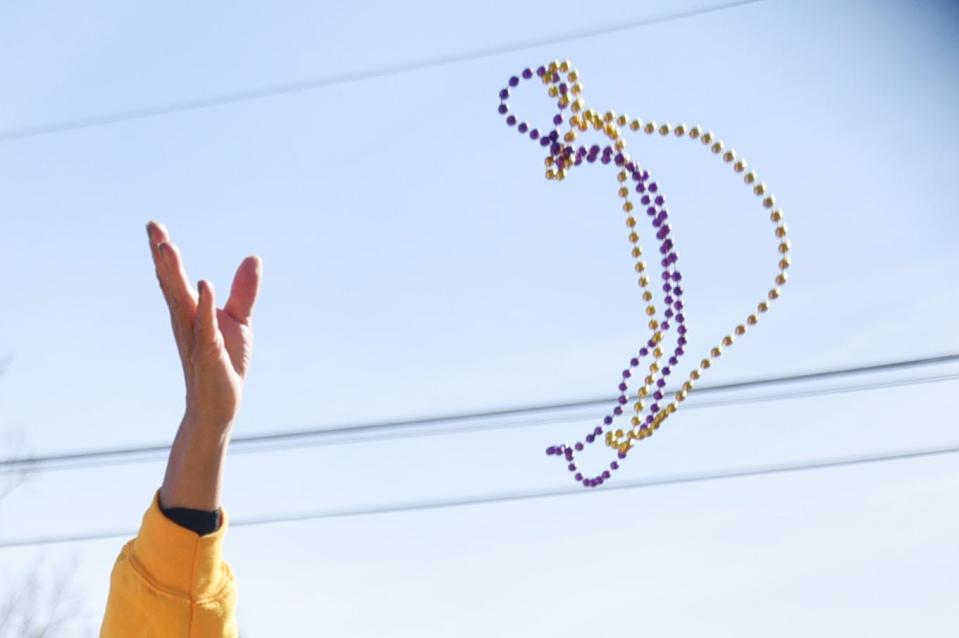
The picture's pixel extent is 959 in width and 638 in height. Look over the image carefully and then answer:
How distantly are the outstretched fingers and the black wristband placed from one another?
0.33 m

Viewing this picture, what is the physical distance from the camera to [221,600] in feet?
6.38

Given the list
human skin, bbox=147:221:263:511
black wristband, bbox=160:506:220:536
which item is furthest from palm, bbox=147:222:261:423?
black wristband, bbox=160:506:220:536

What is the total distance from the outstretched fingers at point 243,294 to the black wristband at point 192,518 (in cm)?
33

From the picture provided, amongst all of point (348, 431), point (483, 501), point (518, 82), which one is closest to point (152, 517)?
point (518, 82)

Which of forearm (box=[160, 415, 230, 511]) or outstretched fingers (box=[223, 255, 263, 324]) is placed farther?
outstretched fingers (box=[223, 255, 263, 324])

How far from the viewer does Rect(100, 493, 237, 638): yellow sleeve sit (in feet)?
6.16

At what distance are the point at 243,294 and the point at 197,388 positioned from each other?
0.80 ft

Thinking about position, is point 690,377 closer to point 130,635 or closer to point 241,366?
point 241,366

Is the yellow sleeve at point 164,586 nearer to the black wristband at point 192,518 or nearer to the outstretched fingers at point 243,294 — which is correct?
the black wristband at point 192,518

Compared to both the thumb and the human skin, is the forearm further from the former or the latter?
the thumb

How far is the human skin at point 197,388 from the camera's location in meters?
1.89

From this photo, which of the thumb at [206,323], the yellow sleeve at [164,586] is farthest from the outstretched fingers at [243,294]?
the yellow sleeve at [164,586]

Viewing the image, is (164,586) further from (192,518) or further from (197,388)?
(197,388)

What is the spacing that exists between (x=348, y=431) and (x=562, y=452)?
545 centimetres
